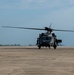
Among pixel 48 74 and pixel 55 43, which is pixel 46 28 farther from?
pixel 48 74

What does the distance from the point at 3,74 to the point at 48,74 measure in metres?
1.71

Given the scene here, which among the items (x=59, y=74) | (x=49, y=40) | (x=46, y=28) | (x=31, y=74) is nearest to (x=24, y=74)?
(x=31, y=74)

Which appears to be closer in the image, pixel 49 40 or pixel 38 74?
pixel 38 74

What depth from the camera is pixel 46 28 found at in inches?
2753

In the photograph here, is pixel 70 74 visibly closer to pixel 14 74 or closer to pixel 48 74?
pixel 48 74

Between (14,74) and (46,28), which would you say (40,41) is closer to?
(46,28)

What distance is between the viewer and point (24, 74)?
13.6 metres

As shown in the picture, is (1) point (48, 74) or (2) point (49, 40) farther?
(2) point (49, 40)

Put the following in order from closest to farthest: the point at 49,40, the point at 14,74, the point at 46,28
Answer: the point at 14,74
the point at 49,40
the point at 46,28

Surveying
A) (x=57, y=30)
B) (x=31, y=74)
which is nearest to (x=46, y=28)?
(x=57, y=30)

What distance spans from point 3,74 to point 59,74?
6.97ft

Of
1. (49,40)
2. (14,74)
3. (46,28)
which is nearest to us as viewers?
(14,74)

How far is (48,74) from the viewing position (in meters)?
13.6

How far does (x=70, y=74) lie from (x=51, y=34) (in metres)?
52.8
